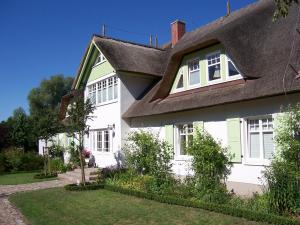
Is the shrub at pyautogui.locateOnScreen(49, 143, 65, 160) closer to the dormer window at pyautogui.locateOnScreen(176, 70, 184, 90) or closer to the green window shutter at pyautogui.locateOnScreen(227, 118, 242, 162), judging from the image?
the dormer window at pyautogui.locateOnScreen(176, 70, 184, 90)

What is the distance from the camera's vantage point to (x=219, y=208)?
995 centimetres

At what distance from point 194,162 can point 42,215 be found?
5.61 m

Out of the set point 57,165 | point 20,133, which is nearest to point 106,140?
point 57,165

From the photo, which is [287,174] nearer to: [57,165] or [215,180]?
[215,180]

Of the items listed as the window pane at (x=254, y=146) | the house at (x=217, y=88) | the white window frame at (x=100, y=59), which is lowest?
the window pane at (x=254, y=146)

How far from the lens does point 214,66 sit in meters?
15.3

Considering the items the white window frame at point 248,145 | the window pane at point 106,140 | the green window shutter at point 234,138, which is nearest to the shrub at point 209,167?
the green window shutter at point 234,138

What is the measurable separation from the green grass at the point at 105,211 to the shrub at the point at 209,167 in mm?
1091

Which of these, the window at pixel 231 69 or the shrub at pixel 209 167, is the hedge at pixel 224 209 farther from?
the window at pixel 231 69

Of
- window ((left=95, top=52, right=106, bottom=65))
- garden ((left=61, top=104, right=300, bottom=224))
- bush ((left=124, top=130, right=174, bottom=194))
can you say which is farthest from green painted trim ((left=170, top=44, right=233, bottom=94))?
window ((left=95, top=52, right=106, bottom=65))

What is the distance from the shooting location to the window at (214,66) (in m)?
15.0

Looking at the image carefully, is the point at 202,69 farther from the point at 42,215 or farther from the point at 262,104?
the point at 42,215

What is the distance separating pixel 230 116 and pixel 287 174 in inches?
178

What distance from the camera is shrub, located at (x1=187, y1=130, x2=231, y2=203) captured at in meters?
11.2
